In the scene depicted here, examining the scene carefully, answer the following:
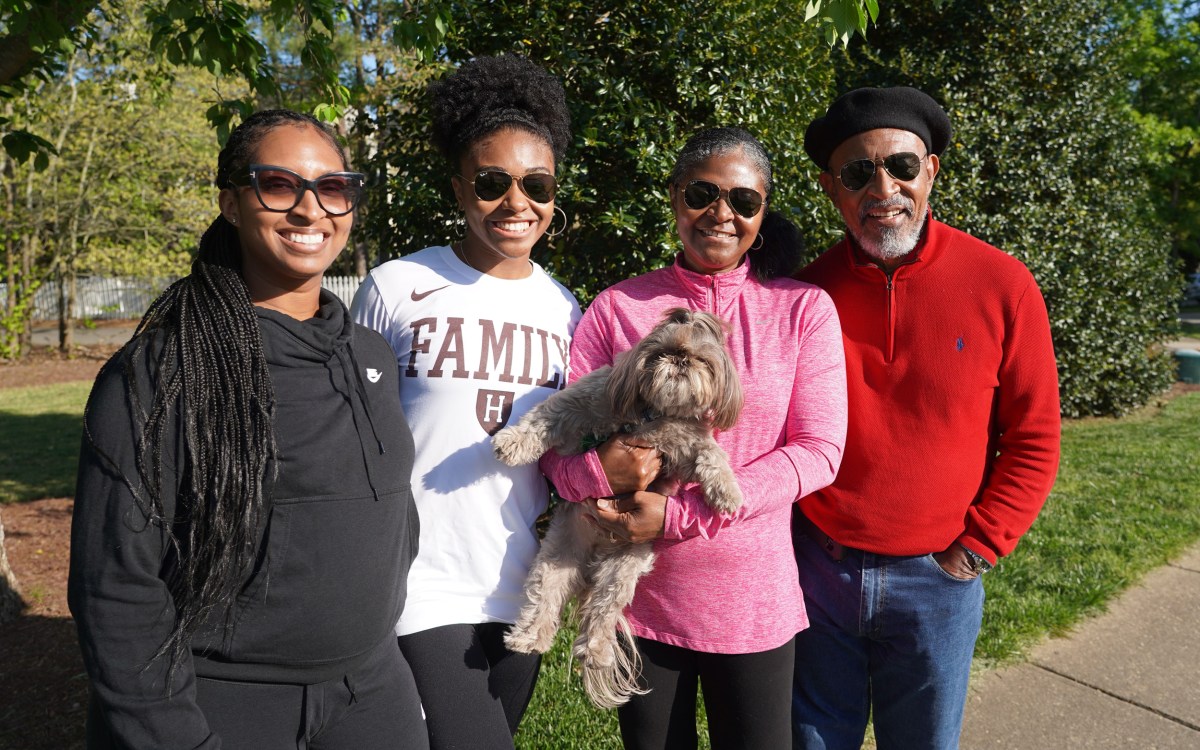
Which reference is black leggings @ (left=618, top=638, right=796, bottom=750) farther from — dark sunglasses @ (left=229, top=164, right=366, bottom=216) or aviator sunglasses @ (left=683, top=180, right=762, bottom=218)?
dark sunglasses @ (left=229, top=164, right=366, bottom=216)

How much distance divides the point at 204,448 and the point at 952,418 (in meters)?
2.45

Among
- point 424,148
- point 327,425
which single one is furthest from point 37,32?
point 327,425

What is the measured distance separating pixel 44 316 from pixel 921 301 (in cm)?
2837

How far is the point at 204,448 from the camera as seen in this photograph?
2010 millimetres

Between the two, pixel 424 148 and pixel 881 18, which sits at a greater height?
pixel 881 18

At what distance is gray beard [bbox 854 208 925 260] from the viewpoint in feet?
9.74

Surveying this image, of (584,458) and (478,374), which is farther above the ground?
(478,374)

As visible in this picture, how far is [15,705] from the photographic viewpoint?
4.77 m

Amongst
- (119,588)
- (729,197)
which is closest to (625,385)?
(729,197)

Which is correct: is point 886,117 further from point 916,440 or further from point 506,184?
point 506,184

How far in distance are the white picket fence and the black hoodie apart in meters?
16.0

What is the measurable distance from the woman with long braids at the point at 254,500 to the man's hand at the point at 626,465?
0.70 meters

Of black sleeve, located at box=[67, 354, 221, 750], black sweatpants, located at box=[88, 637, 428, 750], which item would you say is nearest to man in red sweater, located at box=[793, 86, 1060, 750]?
black sweatpants, located at box=[88, 637, 428, 750]

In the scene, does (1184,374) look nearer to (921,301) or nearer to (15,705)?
(921,301)
